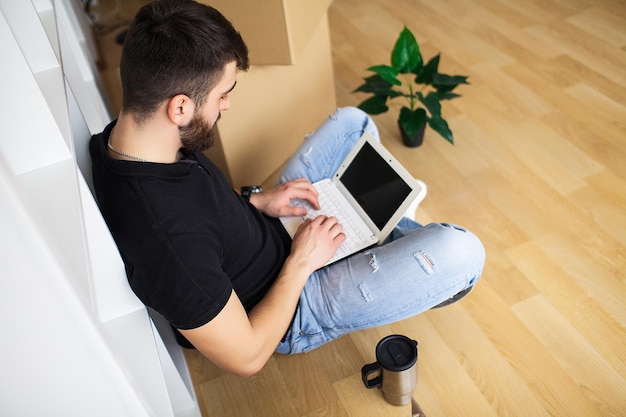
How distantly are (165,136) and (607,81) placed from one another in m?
1.87

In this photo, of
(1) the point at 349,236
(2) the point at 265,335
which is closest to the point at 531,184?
(1) the point at 349,236

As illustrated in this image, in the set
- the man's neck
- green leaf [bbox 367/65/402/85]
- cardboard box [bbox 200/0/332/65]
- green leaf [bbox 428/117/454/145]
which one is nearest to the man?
the man's neck

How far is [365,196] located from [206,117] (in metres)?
0.54

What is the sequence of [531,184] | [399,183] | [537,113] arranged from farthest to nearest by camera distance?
[537,113], [531,184], [399,183]

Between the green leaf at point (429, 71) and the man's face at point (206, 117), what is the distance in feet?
3.16

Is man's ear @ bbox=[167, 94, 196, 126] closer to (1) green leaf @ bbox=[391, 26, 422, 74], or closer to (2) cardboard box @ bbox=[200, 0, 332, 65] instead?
(2) cardboard box @ bbox=[200, 0, 332, 65]

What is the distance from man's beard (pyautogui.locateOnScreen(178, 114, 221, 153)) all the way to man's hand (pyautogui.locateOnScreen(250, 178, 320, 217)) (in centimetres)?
38

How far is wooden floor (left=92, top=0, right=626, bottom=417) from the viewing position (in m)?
1.34

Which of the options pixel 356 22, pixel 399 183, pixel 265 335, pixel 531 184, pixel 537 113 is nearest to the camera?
pixel 265 335

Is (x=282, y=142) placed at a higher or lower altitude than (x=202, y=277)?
lower

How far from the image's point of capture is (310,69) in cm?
190

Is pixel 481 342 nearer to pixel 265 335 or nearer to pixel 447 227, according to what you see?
pixel 447 227

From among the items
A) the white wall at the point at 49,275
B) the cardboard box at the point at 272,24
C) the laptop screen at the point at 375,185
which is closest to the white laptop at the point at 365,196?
the laptop screen at the point at 375,185

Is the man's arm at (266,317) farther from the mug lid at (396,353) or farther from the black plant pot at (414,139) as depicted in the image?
the black plant pot at (414,139)
